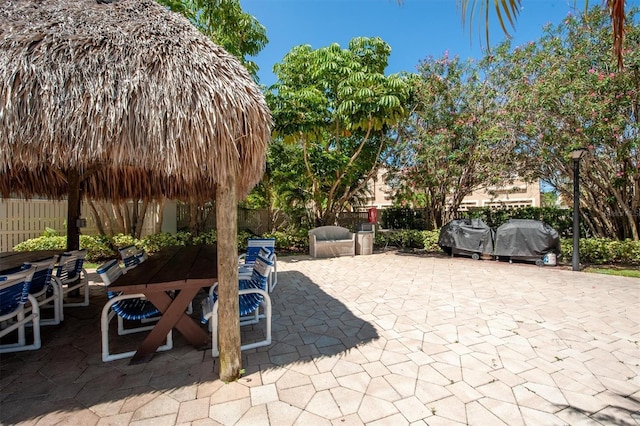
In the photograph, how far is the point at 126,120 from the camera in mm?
2326

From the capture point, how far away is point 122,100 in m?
2.32

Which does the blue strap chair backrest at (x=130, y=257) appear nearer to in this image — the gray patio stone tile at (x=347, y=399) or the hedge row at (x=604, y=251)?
the gray patio stone tile at (x=347, y=399)

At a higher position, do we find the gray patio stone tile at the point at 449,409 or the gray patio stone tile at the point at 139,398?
the gray patio stone tile at the point at 449,409

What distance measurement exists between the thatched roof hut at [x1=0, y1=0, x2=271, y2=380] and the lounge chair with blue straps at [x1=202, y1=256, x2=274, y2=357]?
1.60 feet

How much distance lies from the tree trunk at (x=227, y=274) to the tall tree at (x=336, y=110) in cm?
718

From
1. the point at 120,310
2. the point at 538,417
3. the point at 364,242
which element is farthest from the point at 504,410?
the point at 364,242

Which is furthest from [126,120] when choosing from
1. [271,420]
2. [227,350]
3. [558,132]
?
[558,132]

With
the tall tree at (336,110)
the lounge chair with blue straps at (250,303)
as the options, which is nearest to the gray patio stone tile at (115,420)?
the lounge chair with blue straps at (250,303)

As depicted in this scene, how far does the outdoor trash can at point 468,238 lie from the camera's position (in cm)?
909

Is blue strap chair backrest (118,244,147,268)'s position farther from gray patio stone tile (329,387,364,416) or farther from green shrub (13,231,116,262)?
green shrub (13,231,116,262)

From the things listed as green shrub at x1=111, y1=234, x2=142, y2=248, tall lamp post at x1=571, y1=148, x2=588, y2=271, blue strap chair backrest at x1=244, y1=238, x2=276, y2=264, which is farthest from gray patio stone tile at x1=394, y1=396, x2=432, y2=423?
green shrub at x1=111, y1=234, x2=142, y2=248

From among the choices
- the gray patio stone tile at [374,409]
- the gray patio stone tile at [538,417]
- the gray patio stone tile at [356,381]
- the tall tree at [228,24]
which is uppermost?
the tall tree at [228,24]

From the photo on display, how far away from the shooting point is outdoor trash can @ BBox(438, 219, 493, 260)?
9.09m

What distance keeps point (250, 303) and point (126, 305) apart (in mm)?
1438
